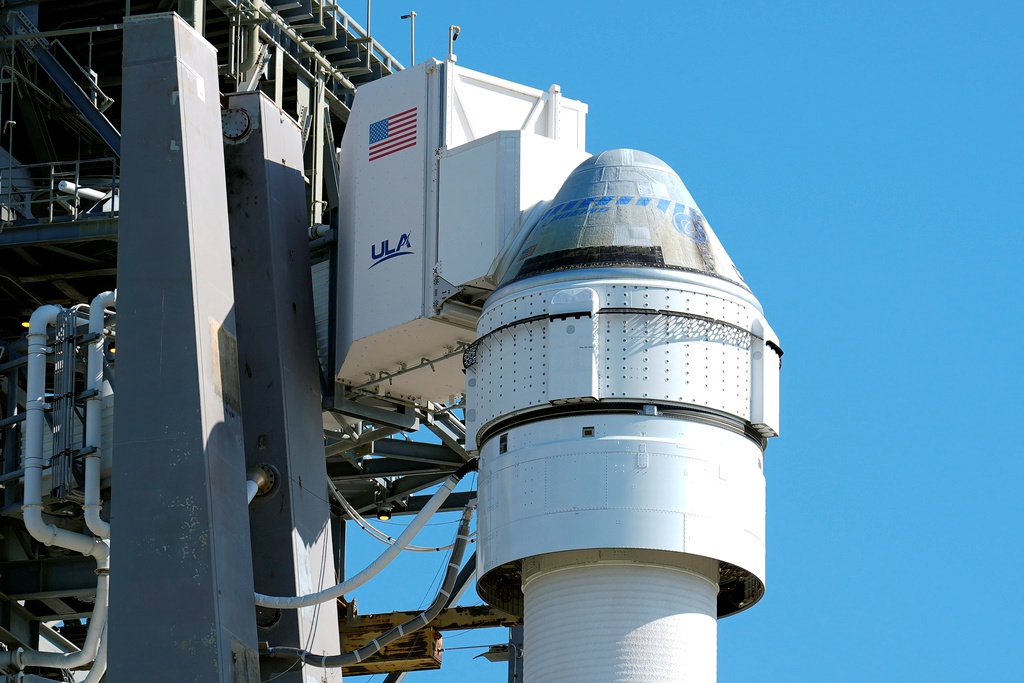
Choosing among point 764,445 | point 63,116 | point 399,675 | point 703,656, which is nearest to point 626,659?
point 703,656

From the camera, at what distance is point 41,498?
30.1 metres

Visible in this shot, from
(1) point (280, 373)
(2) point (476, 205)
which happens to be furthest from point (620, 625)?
(1) point (280, 373)

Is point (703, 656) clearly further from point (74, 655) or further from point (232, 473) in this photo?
point (74, 655)

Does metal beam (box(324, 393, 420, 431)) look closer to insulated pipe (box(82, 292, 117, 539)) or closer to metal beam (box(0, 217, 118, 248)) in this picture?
insulated pipe (box(82, 292, 117, 539))

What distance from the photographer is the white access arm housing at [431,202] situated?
28.6 m

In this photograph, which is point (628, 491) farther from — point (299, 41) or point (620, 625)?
point (299, 41)

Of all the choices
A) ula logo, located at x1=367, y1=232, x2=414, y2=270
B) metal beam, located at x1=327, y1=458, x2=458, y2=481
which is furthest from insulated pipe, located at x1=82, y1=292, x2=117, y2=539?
metal beam, located at x1=327, y1=458, x2=458, y2=481

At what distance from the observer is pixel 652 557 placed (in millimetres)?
25297

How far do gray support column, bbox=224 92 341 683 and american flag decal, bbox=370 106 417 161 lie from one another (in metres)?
1.41

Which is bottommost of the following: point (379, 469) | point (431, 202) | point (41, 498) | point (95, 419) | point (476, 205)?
point (41, 498)

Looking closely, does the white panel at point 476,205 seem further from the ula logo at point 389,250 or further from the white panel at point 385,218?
the ula logo at point 389,250

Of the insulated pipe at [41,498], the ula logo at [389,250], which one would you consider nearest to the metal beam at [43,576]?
the insulated pipe at [41,498]

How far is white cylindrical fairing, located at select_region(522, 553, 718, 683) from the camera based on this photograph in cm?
2472

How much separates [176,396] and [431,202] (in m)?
4.71
